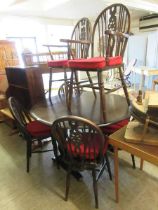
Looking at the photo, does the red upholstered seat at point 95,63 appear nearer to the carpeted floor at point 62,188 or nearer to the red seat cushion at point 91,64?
the red seat cushion at point 91,64

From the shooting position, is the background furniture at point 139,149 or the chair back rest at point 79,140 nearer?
the background furniture at point 139,149

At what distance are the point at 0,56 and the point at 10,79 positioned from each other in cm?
75

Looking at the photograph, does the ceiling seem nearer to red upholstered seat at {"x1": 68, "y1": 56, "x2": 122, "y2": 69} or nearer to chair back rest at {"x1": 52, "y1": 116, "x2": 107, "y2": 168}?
red upholstered seat at {"x1": 68, "y1": 56, "x2": 122, "y2": 69}

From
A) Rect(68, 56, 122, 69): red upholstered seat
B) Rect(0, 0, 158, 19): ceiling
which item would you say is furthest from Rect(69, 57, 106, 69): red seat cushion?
Rect(0, 0, 158, 19): ceiling

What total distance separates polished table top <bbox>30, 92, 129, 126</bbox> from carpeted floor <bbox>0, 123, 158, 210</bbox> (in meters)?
0.71

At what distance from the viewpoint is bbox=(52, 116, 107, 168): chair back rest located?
122cm

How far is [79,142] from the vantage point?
1.30 meters

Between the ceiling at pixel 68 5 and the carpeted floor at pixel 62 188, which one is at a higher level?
the ceiling at pixel 68 5

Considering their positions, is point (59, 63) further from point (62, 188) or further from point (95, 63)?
point (62, 188)

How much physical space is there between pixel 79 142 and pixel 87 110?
1.86ft

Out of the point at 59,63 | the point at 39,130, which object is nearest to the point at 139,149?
the point at 39,130

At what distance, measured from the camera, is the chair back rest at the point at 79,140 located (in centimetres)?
122

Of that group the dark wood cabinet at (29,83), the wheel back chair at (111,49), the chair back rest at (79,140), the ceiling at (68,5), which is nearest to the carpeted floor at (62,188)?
the chair back rest at (79,140)

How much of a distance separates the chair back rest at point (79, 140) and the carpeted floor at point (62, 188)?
0.43m
